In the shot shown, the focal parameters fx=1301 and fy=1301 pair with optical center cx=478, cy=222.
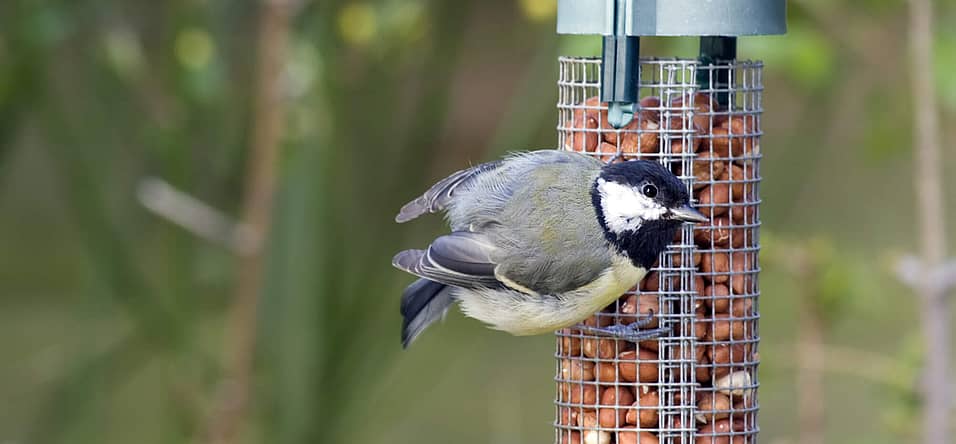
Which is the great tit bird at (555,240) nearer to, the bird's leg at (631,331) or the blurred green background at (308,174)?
the bird's leg at (631,331)

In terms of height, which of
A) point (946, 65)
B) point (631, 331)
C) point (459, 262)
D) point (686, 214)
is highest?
point (946, 65)

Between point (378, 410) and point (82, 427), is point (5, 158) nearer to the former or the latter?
point (82, 427)

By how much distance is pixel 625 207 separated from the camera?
2.55m

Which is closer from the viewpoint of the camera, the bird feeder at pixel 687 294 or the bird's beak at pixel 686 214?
the bird's beak at pixel 686 214

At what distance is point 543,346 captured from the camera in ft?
22.5

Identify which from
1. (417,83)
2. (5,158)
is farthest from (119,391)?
(417,83)

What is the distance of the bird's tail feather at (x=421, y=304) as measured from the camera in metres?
2.79

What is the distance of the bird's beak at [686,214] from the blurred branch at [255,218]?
6.29 feet

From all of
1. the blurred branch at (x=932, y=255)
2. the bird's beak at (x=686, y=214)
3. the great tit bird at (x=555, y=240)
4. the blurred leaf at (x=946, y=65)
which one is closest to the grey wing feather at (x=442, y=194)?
the great tit bird at (x=555, y=240)

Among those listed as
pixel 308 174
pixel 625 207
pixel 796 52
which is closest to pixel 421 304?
pixel 625 207

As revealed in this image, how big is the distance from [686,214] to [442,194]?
59cm

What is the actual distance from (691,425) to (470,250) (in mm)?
588

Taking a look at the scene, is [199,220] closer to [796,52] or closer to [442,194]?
[442,194]

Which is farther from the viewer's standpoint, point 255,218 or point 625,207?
point 255,218
